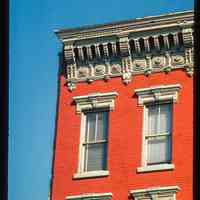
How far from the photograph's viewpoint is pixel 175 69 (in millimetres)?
20422

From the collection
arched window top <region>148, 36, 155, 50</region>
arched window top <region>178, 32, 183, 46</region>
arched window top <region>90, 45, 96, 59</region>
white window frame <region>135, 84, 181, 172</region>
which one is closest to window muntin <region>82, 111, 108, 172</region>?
white window frame <region>135, 84, 181, 172</region>

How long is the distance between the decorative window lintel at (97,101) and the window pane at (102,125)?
261 mm

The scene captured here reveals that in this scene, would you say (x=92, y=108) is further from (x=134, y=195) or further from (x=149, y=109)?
(x=134, y=195)

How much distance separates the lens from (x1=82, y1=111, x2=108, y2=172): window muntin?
19.8 metres

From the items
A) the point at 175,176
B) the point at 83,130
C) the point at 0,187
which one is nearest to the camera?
the point at 0,187

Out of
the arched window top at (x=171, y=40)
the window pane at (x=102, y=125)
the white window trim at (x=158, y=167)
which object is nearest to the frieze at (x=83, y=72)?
the window pane at (x=102, y=125)

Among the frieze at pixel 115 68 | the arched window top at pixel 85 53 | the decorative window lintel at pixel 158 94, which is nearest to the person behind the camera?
the decorative window lintel at pixel 158 94

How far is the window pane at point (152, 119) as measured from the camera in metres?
19.5

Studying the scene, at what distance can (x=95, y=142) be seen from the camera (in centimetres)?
2002

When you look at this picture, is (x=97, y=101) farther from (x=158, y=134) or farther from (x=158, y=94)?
(x=158, y=134)

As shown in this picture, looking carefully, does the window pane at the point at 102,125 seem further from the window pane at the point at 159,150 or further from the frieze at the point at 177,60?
the frieze at the point at 177,60

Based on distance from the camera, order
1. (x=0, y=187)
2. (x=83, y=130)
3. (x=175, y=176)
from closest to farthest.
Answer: (x=0, y=187) < (x=175, y=176) < (x=83, y=130)
